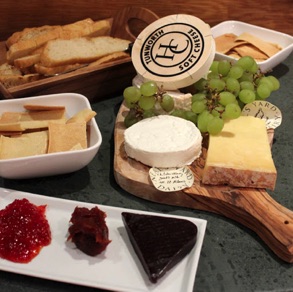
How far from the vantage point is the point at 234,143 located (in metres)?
1.27

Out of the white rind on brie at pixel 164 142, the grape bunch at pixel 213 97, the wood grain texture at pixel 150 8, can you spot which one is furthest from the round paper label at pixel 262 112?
the wood grain texture at pixel 150 8

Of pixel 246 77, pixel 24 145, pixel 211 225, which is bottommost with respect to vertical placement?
pixel 211 225

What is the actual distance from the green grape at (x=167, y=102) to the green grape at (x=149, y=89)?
0.03m

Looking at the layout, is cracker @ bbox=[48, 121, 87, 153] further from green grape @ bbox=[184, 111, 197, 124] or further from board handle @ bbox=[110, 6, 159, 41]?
board handle @ bbox=[110, 6, 159, 41]

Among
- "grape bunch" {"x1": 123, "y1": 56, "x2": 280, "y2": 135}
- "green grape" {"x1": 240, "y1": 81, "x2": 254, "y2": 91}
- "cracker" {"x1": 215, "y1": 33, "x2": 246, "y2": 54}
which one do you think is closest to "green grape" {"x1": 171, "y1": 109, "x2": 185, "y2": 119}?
"grape bunch" {"x1": 123, "y1": 56, "x2": 280, "y2": 135}

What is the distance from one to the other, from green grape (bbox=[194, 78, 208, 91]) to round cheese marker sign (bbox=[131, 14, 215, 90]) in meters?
0.02

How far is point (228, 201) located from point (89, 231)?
A: 39 centimetres

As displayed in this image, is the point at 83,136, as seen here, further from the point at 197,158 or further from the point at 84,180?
the point at 197,158

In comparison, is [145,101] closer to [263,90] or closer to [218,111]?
[218,111]

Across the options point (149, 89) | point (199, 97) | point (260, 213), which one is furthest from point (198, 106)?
point (260, 213)

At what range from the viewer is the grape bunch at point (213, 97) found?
1339 mm

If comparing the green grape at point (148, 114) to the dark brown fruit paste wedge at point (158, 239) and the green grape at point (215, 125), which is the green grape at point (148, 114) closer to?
the green grape at point (215, 125)

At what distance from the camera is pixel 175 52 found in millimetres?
1504

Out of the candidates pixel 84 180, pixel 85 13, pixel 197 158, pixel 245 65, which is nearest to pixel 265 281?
pixel 197 158
